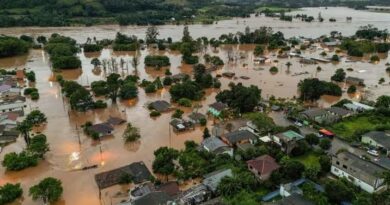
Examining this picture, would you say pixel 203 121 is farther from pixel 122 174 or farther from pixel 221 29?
pixel 221 29

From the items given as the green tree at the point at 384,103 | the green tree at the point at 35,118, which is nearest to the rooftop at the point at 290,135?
the green tree at the point at 384,103

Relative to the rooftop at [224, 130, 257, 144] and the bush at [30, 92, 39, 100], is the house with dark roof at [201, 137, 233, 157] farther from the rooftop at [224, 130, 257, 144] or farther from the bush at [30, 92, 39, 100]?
the bush at [30, 92, 39, 100]

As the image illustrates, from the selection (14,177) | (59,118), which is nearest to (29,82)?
(59,118)

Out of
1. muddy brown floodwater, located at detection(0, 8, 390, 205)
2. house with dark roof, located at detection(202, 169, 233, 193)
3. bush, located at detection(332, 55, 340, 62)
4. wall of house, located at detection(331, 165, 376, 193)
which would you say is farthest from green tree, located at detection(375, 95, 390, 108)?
bush, located at detection(332, 55, 340, 62)

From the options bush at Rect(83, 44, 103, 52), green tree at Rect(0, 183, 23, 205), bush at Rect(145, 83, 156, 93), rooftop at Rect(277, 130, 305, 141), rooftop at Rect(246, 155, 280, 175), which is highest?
bush at Rect(83, 44, 103, 52)

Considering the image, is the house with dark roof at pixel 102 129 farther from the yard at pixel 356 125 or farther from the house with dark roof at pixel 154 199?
the yard at pixel 356 125
